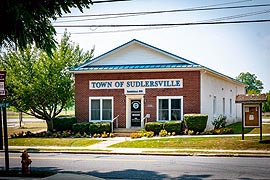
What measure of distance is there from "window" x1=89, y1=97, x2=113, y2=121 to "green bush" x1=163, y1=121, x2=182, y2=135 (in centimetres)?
466

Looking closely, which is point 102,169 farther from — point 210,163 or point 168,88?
point 168,88

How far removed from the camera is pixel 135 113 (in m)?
30.4

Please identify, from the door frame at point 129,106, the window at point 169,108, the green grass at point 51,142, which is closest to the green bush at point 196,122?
the window at point 169,108

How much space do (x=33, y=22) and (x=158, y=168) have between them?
6.69m

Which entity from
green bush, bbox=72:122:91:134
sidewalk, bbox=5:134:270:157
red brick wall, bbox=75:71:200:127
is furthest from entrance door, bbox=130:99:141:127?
sidewalk, bbox=5:134:270:157

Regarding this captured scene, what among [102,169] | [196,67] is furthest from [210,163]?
[196,67]

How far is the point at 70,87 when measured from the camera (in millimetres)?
33656

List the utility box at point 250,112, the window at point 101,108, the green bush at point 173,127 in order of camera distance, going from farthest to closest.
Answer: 1. the window at point 101,108
2. the green bush at point 173,127
3. the utility box at point 250,112

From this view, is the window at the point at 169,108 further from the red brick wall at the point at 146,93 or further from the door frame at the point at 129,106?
the door frame at the point at 129,106

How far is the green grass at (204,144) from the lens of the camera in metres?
20.6

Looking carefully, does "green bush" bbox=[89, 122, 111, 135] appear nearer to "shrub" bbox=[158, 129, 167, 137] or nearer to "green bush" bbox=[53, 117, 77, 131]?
"green bush" bbox=[53, 117, 77, 131]

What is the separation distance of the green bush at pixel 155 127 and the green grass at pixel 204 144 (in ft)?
12.8

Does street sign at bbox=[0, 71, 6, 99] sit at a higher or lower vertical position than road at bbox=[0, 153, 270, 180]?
higher

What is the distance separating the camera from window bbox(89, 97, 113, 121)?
3073cm
